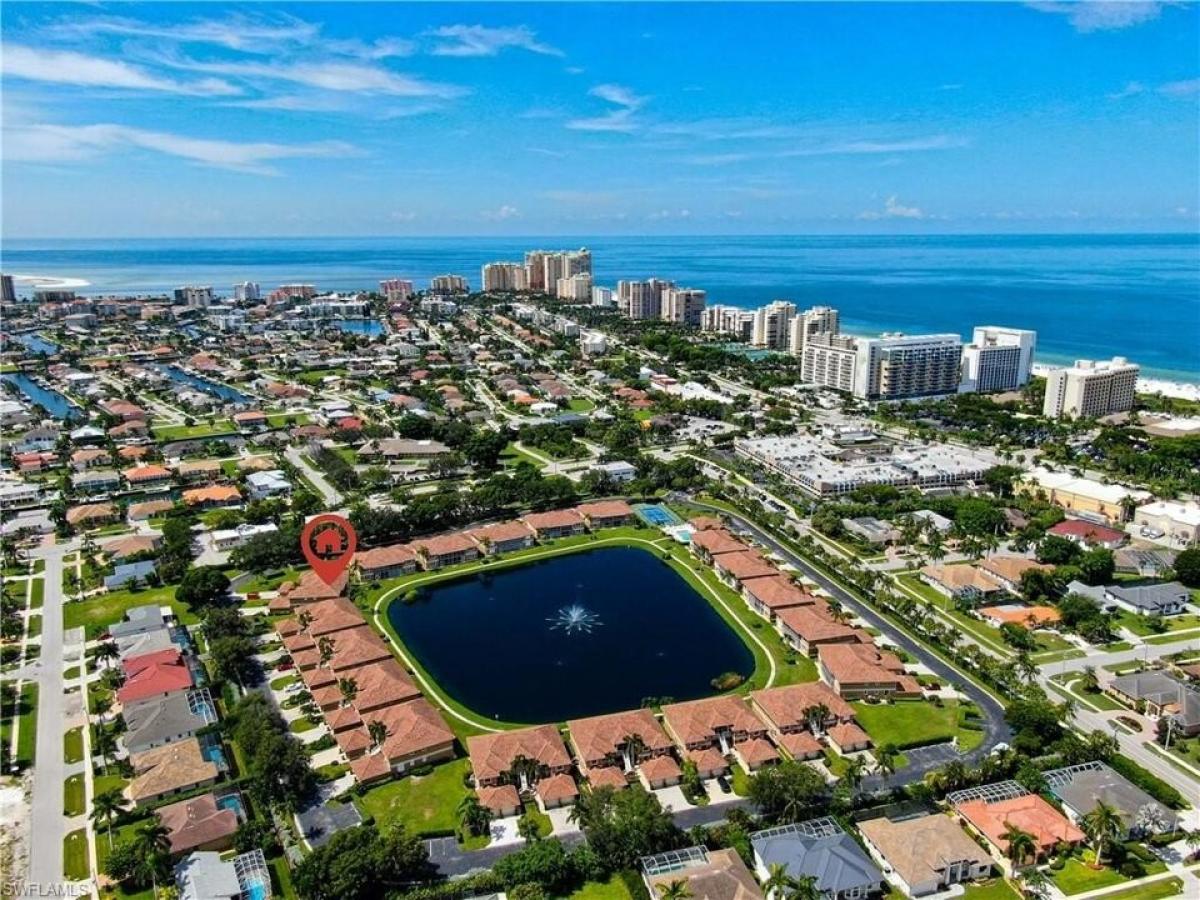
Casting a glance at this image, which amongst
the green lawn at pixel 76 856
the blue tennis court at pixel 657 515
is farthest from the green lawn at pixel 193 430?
the green lawn at pixel 76 856

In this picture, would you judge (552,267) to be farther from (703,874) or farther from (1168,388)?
(703,874)

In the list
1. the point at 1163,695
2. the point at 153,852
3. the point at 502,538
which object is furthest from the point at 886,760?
the point at 502,538

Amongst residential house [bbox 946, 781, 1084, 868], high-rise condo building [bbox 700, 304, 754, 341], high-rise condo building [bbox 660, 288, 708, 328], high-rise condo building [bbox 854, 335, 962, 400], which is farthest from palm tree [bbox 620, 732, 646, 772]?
high-rise condo building [bbox 660, 288, 708, 328]

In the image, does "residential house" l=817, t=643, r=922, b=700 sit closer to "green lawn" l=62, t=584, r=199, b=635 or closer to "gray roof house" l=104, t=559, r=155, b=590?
"green lawn" l=62, t=584, r=199, b=635

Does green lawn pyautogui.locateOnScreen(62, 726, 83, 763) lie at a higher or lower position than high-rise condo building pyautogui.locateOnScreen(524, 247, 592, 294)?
lower

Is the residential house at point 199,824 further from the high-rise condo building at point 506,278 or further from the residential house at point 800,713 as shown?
the high-rise condo building at point 506,278

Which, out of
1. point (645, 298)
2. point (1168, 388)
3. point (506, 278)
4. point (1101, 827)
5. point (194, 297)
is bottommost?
point (1101, 827)
